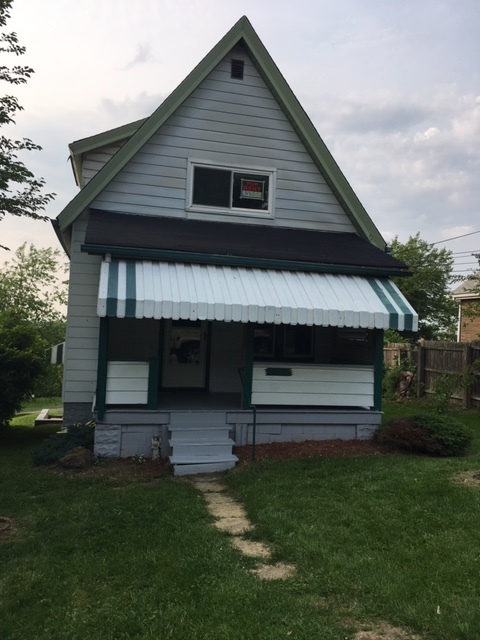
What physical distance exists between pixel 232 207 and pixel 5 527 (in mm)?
8159

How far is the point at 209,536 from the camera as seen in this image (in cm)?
551

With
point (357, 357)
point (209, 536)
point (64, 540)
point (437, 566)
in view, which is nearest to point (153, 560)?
point (209, 536)

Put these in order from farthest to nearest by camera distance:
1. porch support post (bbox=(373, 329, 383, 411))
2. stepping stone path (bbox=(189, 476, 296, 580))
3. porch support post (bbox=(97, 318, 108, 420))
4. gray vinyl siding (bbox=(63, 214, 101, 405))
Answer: gray vinyl siding (bbox=(63, 214, 101, 405))
porch support post (bbox=(373, 329, 383, 411))
porch support post (bbox=(97, 318, 108, 420))
stepping stone path (bbox=(189, 476, 296, 580))

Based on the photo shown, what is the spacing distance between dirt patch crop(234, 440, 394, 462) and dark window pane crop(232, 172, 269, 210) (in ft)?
18.1

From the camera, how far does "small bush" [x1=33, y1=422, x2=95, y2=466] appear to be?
8.91 meters

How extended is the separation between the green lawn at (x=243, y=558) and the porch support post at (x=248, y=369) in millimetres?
2127

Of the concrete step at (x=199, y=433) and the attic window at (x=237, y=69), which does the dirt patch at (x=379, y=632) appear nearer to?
the concrete step at (x=199, y=433)

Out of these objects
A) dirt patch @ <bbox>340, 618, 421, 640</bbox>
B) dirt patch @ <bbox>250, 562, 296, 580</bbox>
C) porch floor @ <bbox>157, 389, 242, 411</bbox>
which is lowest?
dirt patch @ <bbox>250, 562, 296, 580</bbox>

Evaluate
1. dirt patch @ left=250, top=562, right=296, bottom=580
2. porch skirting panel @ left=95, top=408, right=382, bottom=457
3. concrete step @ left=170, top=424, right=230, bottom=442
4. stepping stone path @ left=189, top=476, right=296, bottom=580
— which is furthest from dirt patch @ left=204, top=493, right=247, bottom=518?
porch skirting panel @ left=95, top=408, right=382, bottom=457

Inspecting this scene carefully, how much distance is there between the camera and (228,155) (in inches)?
464

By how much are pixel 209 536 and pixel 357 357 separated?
312 inches

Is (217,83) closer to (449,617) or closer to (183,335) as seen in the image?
(183,335)

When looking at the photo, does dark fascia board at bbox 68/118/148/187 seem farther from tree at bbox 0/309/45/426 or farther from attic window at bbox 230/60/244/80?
tree at bbox 0/309/45/426

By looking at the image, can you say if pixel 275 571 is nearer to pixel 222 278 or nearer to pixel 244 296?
pixel 244 296
